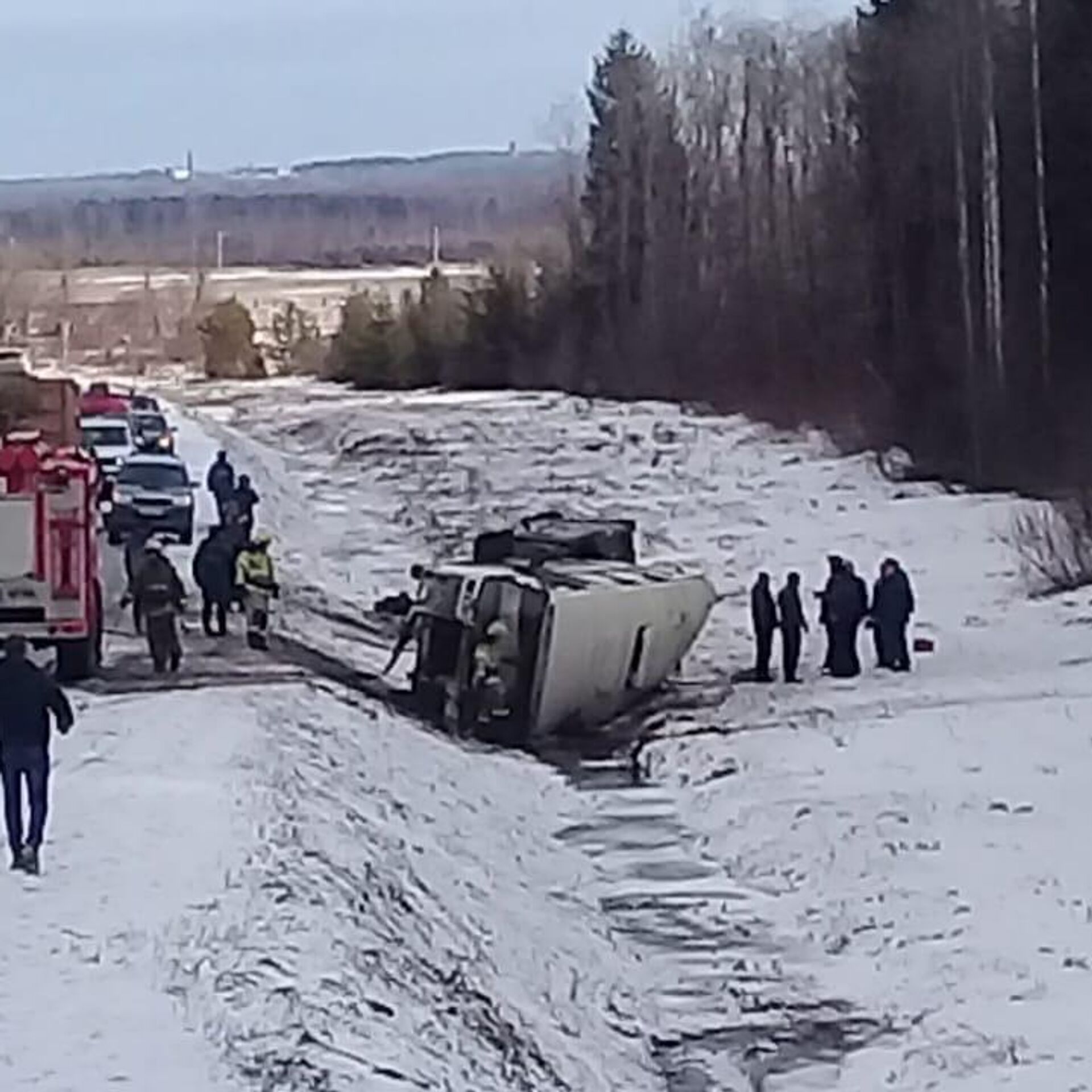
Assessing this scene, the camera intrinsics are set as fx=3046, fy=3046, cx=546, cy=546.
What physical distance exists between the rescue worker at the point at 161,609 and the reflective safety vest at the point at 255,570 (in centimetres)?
136

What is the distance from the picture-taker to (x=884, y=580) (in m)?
31.6

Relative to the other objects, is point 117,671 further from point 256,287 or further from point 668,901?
point 256,287

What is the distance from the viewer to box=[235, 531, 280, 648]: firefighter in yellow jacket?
104ft

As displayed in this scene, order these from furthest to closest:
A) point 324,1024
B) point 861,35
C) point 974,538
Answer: point 861,35 → point 974,538 → point 324,1024

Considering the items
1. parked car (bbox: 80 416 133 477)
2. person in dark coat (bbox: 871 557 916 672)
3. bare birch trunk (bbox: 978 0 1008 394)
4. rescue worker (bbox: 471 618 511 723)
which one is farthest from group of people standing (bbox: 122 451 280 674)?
bare birch trunk (bbox: 978 0 1008 394)

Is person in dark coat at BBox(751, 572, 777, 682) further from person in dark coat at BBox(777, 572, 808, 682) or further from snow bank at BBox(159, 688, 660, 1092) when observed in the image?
snow bank at BBox(159, 688, 660, 1092)

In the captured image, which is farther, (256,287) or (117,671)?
(256,287)

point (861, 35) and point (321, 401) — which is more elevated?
point (861, 35)

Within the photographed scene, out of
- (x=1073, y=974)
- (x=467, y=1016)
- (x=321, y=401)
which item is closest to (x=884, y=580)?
(x=1073, y=974)

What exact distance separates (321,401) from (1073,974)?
67.5 m

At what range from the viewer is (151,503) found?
41.8 metres

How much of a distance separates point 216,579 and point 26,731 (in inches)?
597

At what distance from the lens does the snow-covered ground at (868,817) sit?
17766mm

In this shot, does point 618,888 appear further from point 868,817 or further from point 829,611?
point 829,611
